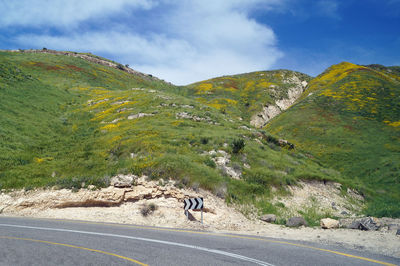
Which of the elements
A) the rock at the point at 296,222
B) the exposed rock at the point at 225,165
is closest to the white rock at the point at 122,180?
the exposed rock at the point at 225,165

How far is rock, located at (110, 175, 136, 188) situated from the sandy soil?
0.41 m

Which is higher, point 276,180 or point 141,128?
point 141,128

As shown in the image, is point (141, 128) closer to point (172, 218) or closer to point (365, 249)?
point (172, 218)

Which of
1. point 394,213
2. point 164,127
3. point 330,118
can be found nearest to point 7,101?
point 164,127

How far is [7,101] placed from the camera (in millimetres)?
33469

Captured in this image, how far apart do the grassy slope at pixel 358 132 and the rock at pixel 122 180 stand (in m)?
17.4

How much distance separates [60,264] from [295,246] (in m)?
Result: 8.38

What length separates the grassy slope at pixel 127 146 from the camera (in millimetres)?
17922

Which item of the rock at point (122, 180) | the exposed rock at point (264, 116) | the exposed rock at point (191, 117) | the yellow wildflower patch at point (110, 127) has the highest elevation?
the exposed rock at point (264, 116)

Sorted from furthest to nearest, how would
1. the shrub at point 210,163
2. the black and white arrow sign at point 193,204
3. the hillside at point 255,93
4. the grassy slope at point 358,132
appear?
the hillside at point 255,93
the grassy slope at point 358,132
the shrub at point 210,163
the black and white arrow sign at point 193,204

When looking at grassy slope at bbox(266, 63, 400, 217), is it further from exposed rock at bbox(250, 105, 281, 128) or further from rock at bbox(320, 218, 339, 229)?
exposed rock at bbox(250, 105, 281, 128)

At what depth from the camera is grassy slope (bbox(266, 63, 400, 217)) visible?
27.2m

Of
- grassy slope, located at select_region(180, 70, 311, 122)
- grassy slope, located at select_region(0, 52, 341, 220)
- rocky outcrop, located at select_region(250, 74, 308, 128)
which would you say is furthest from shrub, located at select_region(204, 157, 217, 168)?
rocky outcrop, located at select_region(250, 74, 308, 128)

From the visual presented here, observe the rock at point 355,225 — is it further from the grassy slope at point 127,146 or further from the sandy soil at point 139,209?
the grassy slope at point 127,146
